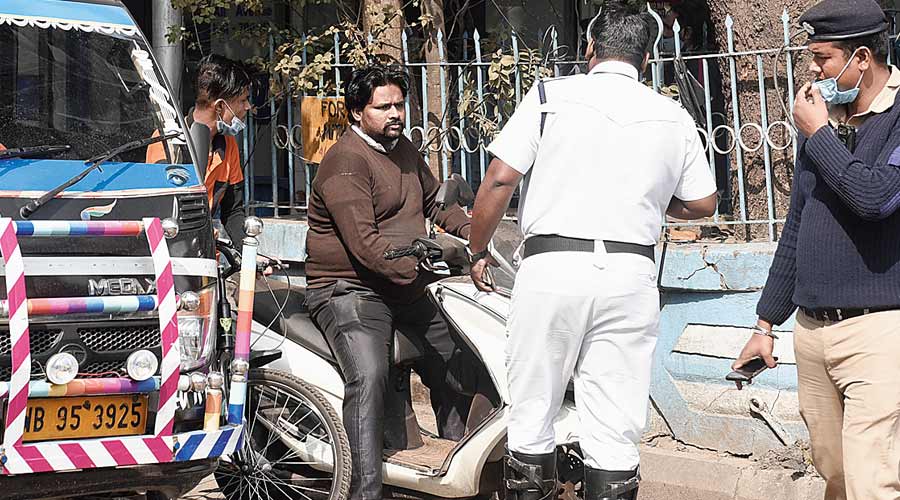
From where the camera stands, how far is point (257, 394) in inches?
195

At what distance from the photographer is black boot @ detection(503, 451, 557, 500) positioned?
4.12m

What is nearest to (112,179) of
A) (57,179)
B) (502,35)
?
(57,179)

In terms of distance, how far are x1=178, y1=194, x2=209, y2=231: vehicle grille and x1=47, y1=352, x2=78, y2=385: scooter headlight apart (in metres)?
0.64

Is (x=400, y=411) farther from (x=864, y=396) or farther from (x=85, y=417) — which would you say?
(x=864, y=396)

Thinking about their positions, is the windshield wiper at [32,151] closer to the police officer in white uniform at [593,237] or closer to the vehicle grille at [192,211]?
the vehicle grille at [192,211]

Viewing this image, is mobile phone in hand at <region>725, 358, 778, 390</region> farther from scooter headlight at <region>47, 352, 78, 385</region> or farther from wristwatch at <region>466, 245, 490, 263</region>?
scooter headlight at <region>47, 352, 78, 385</region>

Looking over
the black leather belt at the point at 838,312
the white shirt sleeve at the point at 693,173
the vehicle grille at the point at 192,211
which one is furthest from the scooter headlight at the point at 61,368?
the black leather belt at the point at 838,312

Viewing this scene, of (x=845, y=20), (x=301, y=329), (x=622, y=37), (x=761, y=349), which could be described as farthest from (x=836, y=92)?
(x=301, y=329)

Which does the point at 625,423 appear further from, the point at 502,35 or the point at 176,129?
the point at 502,35

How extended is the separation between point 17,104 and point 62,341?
1130 millimetres

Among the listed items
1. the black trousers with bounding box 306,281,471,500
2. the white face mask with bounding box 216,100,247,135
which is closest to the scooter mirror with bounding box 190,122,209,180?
the white face mask with bounding box 216,100,247,135

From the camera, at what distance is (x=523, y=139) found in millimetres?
4004

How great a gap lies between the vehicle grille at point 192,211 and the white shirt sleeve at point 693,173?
5.65ft

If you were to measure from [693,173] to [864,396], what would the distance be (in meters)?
0.92
